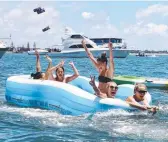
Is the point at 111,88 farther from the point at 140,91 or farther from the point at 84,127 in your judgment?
the point at 84,127

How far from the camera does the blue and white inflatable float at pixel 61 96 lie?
26.2 feet

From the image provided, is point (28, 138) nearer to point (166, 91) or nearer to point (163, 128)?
point (163, 128)

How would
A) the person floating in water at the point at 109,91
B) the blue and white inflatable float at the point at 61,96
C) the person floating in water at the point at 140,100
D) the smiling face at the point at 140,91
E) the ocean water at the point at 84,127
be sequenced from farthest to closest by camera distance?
the person floating in water at the point at 109,91
the blue and white inflatable float at the point at 61,96
the smiling face at the point at 140,91
the person floating in water at the point at 140,100
the ocean water at the point at 84,127

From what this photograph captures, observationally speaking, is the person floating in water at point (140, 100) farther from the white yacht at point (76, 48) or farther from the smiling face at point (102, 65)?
the white yacht at point (76, 48)

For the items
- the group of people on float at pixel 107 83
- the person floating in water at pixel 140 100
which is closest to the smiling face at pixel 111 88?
the group of people on float at pixel 107 83

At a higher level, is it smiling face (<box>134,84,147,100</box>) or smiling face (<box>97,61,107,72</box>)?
smiling face (<box>97,61,107,72</box>)

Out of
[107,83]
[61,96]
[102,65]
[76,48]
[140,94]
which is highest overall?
[76,48]

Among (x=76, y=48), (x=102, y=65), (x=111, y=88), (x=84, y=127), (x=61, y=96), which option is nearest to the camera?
(x=84, y=127)

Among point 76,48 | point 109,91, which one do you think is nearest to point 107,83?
point 109,91

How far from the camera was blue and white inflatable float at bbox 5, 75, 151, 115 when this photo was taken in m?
7.97

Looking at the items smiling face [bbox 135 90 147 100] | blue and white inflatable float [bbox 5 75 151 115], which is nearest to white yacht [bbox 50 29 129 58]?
blue and white inflatable float [bbox 5 75 151 115]

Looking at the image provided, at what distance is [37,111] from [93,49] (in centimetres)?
4808

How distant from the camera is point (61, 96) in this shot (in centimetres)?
898

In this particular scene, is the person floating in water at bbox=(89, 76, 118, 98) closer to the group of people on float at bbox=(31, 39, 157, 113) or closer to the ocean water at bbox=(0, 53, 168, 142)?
the group of people on float at bbox=(31, 39, 157, 113)
